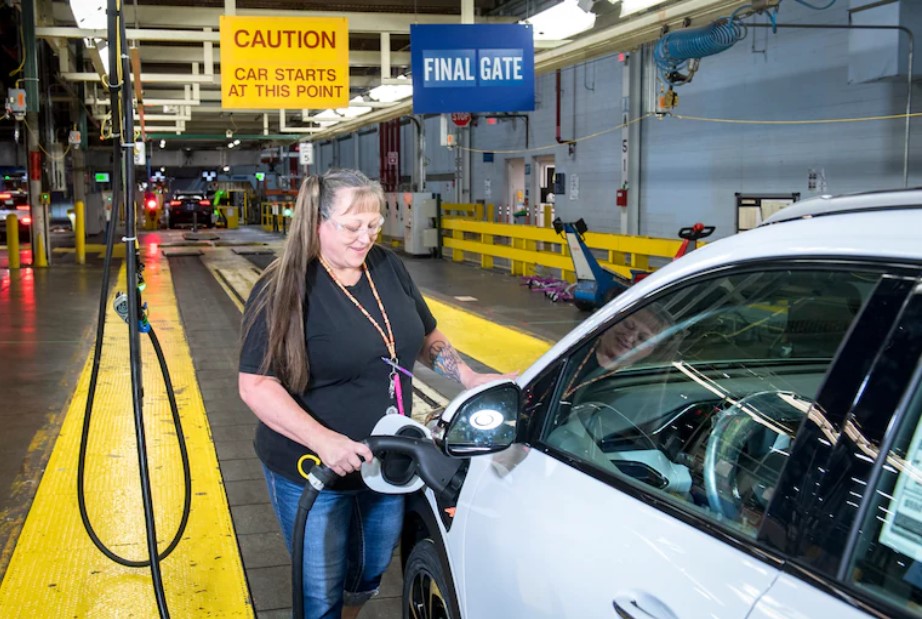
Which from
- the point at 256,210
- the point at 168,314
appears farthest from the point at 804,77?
the point at 256,210

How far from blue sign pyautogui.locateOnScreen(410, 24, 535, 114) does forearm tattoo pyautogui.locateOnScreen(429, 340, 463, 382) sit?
921cm

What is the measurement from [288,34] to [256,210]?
35.7 meters

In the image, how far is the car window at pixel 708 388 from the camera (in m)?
1.87

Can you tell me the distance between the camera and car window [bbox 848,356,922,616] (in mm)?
1385

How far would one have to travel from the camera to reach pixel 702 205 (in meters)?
14.2

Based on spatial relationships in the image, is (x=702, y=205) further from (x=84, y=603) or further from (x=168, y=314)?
(x=84, y=603)

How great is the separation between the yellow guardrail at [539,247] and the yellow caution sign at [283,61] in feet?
13.6

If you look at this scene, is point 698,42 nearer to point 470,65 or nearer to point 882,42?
point 882,42

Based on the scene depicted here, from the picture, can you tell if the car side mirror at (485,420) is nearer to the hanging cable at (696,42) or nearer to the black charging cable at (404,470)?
the black charging cable at (404,470)

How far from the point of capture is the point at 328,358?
9.29ft

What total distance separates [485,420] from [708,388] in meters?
0.55

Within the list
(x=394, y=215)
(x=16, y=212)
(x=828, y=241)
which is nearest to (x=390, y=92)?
(x=394, y=215)

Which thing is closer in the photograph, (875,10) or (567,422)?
(567,422)

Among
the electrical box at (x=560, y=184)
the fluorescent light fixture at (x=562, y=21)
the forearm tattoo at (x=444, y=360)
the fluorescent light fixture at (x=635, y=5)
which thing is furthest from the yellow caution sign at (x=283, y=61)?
the forearm tattoo at (x=444, y=360)
